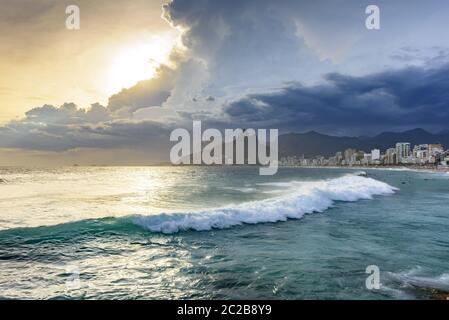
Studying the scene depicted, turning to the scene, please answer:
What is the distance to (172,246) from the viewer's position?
9.51 meters

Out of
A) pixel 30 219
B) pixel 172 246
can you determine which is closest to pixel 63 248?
pixel 172 246

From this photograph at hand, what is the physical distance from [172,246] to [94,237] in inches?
113

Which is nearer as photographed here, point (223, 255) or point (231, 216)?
point (223, 255)

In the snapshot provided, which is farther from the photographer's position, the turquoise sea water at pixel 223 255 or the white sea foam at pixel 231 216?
the white sea foam at pixel 231 216

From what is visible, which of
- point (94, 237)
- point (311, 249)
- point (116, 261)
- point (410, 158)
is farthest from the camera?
point (410, 158)

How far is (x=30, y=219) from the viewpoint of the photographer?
13.5m

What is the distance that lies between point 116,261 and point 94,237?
298 cm

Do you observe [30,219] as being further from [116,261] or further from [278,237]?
[278,237]

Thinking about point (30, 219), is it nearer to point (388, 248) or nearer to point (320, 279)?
point (320, 279)

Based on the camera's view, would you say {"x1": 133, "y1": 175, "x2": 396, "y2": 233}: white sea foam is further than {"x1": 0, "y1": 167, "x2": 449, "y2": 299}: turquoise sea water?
Yes
